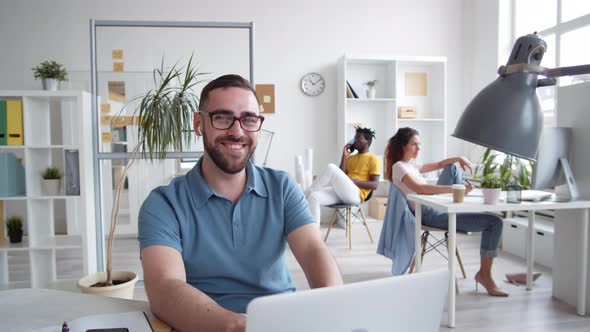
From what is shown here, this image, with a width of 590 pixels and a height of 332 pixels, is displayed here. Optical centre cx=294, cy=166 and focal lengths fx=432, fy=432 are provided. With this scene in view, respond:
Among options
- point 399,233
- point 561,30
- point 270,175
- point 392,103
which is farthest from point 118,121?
point 561,30

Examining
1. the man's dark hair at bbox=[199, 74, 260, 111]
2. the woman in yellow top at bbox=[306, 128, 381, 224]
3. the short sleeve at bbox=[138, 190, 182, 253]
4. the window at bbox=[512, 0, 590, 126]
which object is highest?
the window at bbox=[512, 0, 590, 126]

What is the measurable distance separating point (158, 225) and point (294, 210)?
42 centimetres

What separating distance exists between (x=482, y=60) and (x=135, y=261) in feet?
16.3

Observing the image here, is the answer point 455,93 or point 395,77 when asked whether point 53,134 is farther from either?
point 455,93

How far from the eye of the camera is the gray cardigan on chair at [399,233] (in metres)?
3.25

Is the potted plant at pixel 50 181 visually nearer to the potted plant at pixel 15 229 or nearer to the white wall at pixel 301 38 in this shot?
the potted plant at pixel 15 229

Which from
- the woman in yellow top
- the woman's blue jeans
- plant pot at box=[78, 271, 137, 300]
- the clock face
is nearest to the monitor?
the woman's blue jeans

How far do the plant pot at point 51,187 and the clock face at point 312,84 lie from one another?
11.1 feet

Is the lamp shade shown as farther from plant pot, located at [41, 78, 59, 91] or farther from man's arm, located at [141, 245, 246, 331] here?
plant pot, located at [41, 78, 59, 91]

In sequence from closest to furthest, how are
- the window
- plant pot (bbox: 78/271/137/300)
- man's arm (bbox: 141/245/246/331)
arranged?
man's arm (bbox: 141/245/246/331) → plant pot (bbox: 78/271/137/300) → the window

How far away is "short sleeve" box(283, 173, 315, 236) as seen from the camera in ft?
4.55

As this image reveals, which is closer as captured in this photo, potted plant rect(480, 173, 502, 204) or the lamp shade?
the lamp shade

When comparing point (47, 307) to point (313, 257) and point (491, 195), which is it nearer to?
point (313, 257)

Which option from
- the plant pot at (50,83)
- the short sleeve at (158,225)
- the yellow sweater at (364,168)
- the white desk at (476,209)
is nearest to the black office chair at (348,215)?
the yellow sweater at (364,168)
